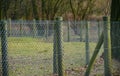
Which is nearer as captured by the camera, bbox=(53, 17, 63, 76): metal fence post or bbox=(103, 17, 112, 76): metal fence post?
bbox=(53, 17, 63, 76): metal fence post

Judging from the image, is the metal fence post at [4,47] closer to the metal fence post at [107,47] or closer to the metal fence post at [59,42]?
the metal fence post at [59,42]

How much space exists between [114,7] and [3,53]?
453cm

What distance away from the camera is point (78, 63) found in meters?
13.2

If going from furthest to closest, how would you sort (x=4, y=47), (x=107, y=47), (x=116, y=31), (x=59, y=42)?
(x=116, y=31) < (x=107, y=47) < (x=59, y=42) < (x=4, y=47)

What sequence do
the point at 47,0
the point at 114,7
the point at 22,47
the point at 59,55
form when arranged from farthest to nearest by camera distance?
the point at 47,0 < the point at 22,47 < the point at 114,7 < the point at 59,55

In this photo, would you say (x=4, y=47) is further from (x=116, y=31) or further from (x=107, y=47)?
(x=116, y=31)

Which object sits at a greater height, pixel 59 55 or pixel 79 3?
pixel 79 3

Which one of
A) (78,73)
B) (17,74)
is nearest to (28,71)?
(17,74)

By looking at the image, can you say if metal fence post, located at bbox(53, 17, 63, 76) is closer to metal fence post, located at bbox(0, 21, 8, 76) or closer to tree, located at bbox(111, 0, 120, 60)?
→ metal fence post, located at bbox(0, 21, 8, 76)

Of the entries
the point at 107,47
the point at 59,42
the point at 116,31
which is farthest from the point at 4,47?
the point at 116,31

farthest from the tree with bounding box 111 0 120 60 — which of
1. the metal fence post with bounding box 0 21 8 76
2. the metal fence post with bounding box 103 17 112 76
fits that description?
the metal fence post with bounding box 0 21 8 76

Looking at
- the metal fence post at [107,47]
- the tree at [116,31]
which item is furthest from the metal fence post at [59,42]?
the tree at [116,31]

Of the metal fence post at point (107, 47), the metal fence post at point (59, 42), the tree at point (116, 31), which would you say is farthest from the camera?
the tree at point (116, 31)

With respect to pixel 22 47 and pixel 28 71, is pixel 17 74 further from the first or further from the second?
pixel 22 47
